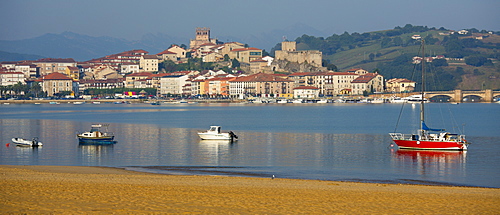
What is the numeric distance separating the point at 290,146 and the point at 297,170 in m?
9.87

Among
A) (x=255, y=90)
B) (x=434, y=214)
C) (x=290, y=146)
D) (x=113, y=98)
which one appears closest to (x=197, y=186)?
(x=434, y=214)

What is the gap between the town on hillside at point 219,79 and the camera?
127m

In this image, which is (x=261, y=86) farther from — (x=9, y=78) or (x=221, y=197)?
(x=221, y=197)

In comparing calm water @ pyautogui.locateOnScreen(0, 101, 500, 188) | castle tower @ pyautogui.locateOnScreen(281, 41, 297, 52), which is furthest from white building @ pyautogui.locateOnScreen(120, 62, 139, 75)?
calm water @ pyautogui.locateOnScreen(0, 101, 500, 188)

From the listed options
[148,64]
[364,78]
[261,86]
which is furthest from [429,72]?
[148,64]

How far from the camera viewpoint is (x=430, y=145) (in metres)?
30.0

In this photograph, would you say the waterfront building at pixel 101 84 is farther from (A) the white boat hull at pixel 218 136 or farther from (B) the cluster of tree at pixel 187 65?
(A) the white boat hull at pixel 218 136

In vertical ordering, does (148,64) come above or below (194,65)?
above

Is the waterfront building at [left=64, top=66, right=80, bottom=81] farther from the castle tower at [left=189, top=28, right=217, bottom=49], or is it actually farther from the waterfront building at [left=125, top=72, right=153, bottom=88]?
the castle tower at [left=189, top=28, right=217, bottom=49]

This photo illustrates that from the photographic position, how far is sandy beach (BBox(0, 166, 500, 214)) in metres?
12.2

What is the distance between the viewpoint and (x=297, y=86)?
130375 millimetres

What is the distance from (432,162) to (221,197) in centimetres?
1428

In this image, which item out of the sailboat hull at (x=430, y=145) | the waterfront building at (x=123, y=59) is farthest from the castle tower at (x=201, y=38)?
the sailboat hull at (x=430, y=145)

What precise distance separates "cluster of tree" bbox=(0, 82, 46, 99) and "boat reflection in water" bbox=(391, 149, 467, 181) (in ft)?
376
